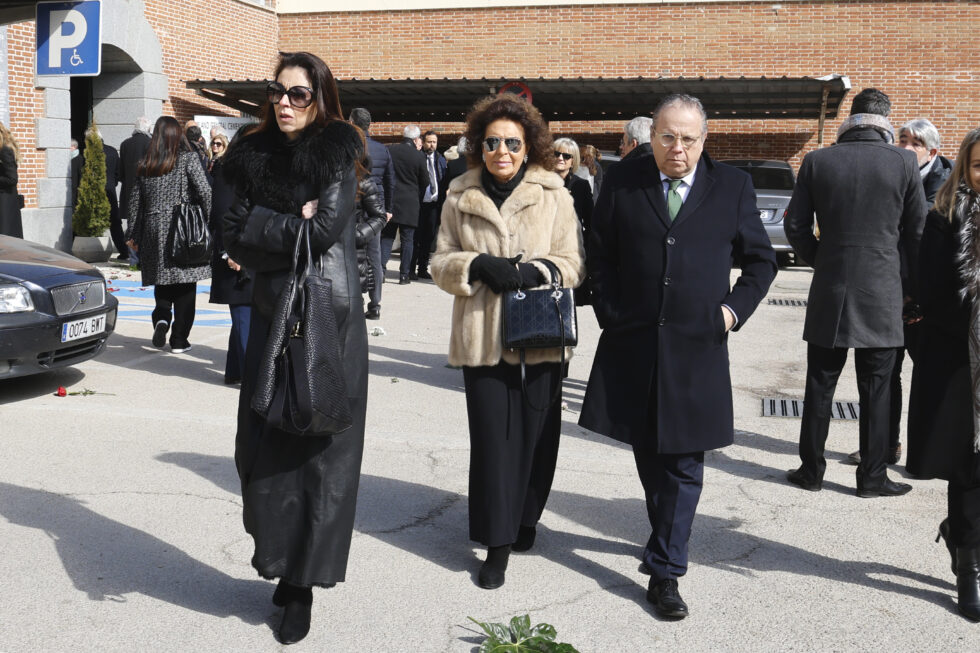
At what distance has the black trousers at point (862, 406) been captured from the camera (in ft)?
18.1

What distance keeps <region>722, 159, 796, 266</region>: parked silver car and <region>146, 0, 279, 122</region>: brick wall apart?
10546 mm

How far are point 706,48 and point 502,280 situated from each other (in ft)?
67.3

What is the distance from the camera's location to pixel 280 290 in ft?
12.0

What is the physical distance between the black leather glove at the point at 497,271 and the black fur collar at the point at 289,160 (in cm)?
76

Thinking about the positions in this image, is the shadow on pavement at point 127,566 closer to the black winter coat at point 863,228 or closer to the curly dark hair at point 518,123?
the curly dark hair at point 518,123

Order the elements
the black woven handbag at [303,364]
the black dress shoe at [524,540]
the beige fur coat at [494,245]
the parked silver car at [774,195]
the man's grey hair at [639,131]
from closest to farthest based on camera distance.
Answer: the black woven handbag at [303,364] → the beige fur coat at [494,245] → the black dress shoe at [524,540] → the man's grey hair at [639,131] → the parked silver car at [774,195]

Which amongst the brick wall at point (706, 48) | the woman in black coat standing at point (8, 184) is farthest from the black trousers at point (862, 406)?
the brick wall at point (706, 48)

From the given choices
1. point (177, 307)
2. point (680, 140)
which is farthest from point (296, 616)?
point (177, 307)

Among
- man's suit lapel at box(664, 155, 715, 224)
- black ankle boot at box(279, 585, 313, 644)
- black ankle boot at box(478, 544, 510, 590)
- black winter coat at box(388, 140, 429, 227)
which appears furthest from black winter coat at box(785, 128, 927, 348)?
→ black winter coat at box(388, 140, 429, 227)

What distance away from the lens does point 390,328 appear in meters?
10.8

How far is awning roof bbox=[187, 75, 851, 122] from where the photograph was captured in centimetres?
1953

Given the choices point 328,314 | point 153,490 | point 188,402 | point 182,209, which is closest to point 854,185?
point 328,314

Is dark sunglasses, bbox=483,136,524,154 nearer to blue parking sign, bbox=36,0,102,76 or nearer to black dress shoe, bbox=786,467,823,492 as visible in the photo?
black dress shoe, bbox=786,467,823,492

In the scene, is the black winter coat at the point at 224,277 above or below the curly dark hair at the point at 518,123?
below
